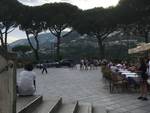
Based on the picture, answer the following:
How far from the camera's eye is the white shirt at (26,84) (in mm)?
10422

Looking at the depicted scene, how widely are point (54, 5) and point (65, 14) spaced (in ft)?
6.81

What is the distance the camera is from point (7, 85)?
4.77 meters

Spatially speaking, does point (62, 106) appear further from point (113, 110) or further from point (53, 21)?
point (53, 21)

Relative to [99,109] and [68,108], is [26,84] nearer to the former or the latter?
[68,108]

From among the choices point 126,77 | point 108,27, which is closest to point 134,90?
point 126,77

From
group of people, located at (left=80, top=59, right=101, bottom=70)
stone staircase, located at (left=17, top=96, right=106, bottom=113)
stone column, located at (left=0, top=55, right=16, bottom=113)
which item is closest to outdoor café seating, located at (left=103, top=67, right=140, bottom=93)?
stone staircase, located at (left=17, top=96, right=106, bottom=113)

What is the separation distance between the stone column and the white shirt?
18.0 feet

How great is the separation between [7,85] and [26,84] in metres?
5.69

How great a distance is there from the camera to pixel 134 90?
14.9m

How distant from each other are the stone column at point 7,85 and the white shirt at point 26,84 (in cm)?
547

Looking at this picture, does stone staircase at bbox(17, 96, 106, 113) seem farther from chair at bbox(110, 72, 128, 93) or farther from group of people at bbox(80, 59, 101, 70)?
group of people at bbox(80, 59, 101, 70)

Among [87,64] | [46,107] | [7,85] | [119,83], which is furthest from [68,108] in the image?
[87,64]

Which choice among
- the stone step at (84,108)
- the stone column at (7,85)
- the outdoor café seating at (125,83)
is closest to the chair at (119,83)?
the outdoor café seating at (125,83)

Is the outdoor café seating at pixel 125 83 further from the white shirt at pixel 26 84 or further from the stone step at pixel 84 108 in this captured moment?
the white shirt at pixel 26 84
